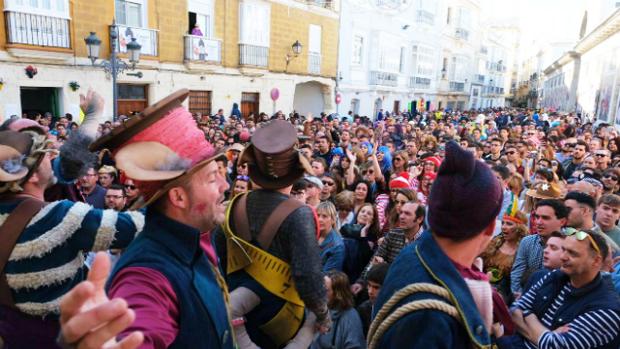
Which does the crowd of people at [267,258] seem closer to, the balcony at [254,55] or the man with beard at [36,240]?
the man with beard at [36,240]

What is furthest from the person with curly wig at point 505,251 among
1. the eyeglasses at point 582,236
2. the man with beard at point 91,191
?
the man with beard at point 91,191

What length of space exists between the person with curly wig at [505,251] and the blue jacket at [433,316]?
243cm

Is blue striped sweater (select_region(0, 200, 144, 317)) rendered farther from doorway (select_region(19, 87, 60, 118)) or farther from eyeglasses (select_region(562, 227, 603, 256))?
doorway (select_region(19, 87, 60, 118))

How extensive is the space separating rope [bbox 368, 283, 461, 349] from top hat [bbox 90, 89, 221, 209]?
815 millimetres

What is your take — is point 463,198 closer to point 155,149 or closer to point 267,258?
point 155,149

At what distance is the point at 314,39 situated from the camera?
20.8m

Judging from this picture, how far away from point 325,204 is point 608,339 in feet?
8.31

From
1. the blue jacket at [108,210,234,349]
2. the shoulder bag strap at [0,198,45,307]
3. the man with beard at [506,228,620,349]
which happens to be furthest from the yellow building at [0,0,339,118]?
the man with beard at [506,228,620,349]

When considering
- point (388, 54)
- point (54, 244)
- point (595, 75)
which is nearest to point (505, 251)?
point (54, 244)

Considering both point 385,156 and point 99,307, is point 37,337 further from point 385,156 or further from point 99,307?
point 385,156

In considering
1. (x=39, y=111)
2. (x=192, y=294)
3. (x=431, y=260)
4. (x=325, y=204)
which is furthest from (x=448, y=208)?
(x=39, y=111)

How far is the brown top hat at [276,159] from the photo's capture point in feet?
8.43

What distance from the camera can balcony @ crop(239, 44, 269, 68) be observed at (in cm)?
1719

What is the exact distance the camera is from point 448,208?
5.06ft
